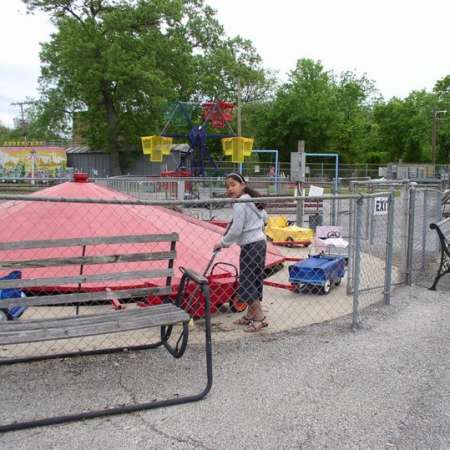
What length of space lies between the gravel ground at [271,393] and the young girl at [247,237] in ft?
1.70

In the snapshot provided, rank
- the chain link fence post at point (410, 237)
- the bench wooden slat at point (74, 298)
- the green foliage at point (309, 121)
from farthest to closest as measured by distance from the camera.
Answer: the green foliage at point (309, 121) → the chain link fence post at point (410, 237) → the bench wooden slat at point (74, 298)

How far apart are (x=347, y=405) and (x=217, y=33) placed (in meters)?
45.8

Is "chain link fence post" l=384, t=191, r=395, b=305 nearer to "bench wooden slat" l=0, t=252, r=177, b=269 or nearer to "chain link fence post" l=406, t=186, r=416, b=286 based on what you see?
"chain link fence post" l=406, t=186, r=416, b=286

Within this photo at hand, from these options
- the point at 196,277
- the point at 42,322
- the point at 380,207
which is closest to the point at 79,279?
the point at 42,322

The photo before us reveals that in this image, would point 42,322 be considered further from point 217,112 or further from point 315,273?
point 217,112

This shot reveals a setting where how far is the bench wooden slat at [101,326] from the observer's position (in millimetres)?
3525

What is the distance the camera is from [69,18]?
120 feet

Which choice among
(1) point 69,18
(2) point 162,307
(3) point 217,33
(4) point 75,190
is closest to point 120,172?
(1) point 69,18

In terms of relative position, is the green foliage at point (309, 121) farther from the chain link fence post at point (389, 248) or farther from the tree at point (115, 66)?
the chain link fence post at point (389, 248)

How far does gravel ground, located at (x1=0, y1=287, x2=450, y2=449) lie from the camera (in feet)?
11.1

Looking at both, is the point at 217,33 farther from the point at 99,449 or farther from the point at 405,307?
the point at 99,449

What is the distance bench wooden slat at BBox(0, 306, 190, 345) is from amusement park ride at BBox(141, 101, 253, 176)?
54.1 feet

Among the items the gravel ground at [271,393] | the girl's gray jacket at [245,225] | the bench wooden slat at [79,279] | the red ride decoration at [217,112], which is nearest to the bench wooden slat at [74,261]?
the bench wooden slat at [79,279]

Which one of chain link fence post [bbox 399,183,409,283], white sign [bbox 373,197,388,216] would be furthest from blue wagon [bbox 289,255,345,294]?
white sign [bbox 373,197,388,216]
